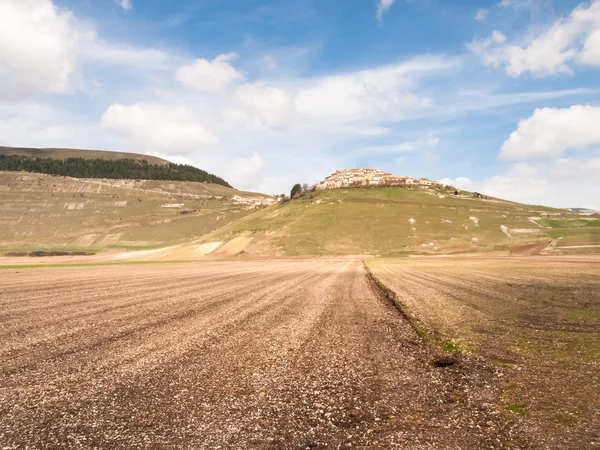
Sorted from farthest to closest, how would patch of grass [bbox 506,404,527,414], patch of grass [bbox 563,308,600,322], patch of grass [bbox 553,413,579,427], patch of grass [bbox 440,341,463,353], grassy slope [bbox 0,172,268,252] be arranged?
grassy slope [bbox 0,172,268,252] → patch of grass [bbox 563,308,600,322] → patch of grass [bbox 440,341,463,353] → patch of grass [bbox 506,404,527,414] → patch of grass [bbox 553,413,579,427]

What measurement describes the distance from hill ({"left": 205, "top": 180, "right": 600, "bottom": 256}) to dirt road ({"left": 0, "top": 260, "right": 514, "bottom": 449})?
103 m

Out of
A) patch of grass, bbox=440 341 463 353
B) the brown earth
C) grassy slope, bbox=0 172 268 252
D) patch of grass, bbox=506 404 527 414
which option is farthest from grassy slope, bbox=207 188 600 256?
patch of grass, bbox=506 404 527 414

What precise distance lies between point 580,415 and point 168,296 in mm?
28184

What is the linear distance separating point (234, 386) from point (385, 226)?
13046 cm

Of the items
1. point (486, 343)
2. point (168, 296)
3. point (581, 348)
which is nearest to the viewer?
point (581, 348)

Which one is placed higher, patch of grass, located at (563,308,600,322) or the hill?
the hill

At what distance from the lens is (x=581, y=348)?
14555 millimetres

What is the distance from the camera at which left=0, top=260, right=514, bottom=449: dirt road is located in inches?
324

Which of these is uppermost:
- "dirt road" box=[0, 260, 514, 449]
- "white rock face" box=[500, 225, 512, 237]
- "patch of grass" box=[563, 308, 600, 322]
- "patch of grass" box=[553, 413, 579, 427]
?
"white rock face" box=[500, 225, 512, 237]

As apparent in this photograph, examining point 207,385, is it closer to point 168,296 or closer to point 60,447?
point 60,447

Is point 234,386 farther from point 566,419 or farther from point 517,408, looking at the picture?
point 566,419

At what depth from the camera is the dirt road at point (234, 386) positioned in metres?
8.24

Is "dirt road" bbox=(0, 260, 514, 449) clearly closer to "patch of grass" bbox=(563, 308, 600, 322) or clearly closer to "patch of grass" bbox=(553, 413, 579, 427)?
"patch of grass" bbox=(553, 413, 579, 427)

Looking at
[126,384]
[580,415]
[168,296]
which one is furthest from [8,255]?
[580,415]
